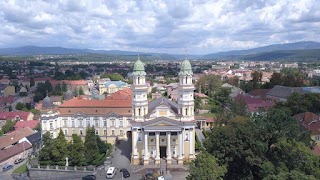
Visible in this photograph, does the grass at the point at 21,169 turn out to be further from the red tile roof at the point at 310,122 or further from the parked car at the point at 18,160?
the red tile roof at the point at 310,122

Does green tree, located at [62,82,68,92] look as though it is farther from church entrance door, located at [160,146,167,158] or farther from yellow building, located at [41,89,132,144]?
church entrance door, located at [160,146,167,158]

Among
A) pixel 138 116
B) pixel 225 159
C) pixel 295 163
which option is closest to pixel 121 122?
pixel 138 116

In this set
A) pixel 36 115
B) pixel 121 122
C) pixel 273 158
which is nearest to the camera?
pixel 273 158

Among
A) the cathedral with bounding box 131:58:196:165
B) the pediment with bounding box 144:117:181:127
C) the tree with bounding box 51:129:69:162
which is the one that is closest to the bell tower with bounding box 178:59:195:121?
the cathedral with bounding box 131:58:196:165

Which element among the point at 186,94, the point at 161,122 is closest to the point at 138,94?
the point at 161,122

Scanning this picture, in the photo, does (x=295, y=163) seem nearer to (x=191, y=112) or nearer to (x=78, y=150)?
(x=191, y=112)

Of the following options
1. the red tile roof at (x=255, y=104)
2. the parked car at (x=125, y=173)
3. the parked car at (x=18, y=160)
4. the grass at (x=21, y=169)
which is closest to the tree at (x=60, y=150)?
the grass at (x=21, y=169)

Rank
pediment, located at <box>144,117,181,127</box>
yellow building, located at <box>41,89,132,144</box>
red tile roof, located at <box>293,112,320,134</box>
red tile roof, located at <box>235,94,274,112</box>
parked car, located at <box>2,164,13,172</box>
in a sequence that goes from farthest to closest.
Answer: red tile roof, located at <box>235,94,274,112</box>
yellow building, located at <box>41,89,132,144</box>
red tile roof, located at <box>293,112,320,134</box>
parked car, located at <box>2,164,13,172</box>
pediment, located at <box>144,117,181,127</box>
